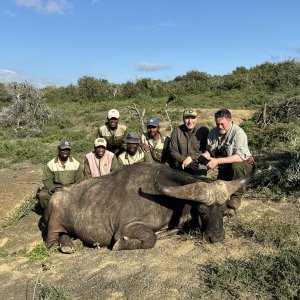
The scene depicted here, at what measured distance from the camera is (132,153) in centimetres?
725

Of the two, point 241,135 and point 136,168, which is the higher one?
point 241,135

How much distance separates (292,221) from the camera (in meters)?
5.53

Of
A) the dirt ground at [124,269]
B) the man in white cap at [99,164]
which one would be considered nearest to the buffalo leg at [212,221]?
the dirt ground at [124,269]

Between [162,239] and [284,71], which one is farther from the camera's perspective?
[284,71]

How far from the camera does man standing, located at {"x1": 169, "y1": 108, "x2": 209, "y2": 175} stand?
7.00m

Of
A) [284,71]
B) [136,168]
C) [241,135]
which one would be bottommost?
[136,168]

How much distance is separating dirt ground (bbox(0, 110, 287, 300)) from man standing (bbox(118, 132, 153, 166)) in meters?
1.96

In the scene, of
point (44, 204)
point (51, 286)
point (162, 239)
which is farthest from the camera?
point (44, 204)

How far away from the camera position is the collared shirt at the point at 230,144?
Answer: 244 inches

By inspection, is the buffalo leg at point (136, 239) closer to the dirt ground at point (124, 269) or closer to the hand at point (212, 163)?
the dirt ground at point (124, 269)

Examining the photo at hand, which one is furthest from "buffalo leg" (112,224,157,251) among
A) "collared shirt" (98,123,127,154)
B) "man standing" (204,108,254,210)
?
"collared shirt" (98,123,127,154)

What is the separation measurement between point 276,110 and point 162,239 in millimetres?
9173

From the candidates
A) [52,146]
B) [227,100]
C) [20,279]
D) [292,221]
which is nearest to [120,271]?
[20,279]

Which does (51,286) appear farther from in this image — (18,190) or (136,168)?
(18,190)
